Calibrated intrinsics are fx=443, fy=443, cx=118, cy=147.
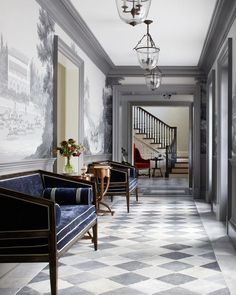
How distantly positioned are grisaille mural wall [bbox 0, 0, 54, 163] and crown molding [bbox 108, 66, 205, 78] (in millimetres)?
5197

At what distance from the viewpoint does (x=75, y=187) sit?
5062 millimetres

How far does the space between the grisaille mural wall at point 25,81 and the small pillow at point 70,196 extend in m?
0.47

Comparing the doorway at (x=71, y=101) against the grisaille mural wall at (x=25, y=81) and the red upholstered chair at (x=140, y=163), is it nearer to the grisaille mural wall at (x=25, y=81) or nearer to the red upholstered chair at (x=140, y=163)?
the grisaille mural wall at (x=25, y=81)

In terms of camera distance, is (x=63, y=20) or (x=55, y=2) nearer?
(x=55, y=2)

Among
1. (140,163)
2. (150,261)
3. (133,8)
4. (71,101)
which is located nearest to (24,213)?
(150,261)

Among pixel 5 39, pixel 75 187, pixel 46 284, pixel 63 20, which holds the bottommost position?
pixel 46 284

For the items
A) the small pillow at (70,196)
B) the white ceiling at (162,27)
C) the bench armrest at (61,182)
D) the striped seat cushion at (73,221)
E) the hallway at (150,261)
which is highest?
the white ceiling at (162,27)

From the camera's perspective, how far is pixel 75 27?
22.5ft

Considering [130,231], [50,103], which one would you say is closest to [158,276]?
[130,231]

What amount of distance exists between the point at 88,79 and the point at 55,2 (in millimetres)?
2783

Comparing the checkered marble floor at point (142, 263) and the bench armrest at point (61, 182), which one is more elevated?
the bench armrest at point (61, 182)

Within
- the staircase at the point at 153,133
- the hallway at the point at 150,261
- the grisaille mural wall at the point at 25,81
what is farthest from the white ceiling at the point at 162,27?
the staircase at the point at 153,133

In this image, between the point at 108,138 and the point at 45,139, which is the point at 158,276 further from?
the point at 108,138

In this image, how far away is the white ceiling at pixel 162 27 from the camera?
6.11m
